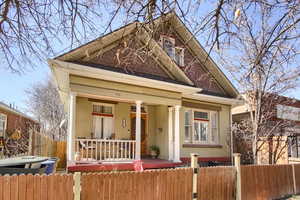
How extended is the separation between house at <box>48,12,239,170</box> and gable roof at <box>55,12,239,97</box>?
4cm

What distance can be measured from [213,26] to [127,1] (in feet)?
5.58

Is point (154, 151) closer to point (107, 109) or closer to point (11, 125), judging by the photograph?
point (107, 109)

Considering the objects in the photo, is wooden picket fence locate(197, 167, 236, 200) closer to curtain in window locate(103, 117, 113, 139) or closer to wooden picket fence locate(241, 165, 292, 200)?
wooden picket fence locate(241, 165, 292, 200)

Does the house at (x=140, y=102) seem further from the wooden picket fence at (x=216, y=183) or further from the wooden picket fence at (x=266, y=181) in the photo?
the wooden picket fence at (x=266, y=181)

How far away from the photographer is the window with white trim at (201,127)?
1226cm

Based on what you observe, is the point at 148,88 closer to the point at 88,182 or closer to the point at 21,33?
the point at 21,33

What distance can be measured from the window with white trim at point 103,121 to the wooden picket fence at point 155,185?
580cm

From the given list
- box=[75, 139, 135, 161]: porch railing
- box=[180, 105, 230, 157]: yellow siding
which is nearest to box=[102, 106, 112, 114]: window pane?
box=[75, 139, 135, 161]: porch railing

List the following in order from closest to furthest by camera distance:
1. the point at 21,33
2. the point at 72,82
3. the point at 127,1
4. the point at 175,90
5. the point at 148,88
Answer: the point at 127,1 → the point at 21,33 → the point at 72,82 → the point at 148,88 → the point at 175,90

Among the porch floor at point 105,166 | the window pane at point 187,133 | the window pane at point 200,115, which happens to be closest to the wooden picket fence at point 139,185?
the porch floor at point 105,166

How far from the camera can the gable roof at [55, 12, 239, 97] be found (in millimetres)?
5086

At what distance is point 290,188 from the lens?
846 cm

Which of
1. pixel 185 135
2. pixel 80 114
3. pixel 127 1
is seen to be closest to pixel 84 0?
pixel 127 1

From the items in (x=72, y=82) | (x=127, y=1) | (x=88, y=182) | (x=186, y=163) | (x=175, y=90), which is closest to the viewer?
(x=88, y=182)
